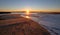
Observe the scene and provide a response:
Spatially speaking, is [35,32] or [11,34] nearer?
[11,34]

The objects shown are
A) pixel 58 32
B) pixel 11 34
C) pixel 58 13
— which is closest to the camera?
pixel 11 34

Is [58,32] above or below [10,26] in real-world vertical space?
below

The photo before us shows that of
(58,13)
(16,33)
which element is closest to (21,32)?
(16,33)

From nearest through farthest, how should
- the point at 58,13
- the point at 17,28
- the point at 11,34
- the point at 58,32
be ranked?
the point at 11,34 < the point at 17,28 < the point at 58,32 < the point at 58,13

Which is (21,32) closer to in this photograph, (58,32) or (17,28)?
(17,28)

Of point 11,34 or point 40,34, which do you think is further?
point 40,34

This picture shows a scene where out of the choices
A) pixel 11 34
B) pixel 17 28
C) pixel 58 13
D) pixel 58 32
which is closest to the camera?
pixel 11 34

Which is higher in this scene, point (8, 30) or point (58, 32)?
point (8, 30)

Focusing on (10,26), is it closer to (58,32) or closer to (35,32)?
(35,32)

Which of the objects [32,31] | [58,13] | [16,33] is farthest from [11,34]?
[58,13]
